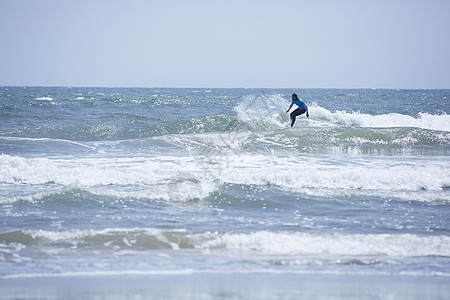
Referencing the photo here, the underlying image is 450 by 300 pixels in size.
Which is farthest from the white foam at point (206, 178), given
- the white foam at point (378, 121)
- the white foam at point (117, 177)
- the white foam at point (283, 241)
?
the white foam at point (378, 121)

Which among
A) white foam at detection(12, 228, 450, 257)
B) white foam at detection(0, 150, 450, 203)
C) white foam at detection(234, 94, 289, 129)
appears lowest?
white foam at detection(12, 228, 450, 257)

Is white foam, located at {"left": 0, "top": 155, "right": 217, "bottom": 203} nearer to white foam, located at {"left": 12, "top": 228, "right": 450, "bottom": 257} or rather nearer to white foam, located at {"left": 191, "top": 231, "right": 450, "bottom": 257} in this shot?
white foam, located at {"left": 12, "top": 228, "right": 450, "bottom": 257}

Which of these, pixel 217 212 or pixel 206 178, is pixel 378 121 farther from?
pixel 217 212

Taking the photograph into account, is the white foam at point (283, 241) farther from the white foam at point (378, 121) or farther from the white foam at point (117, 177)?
the white foam at point (378, 121)

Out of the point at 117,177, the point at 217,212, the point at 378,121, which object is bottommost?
the point at 217,212

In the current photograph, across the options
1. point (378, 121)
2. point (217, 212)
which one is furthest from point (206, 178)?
point (378, 121)

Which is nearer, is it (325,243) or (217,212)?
(325,243)

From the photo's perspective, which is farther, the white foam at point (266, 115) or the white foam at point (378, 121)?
the white foam at point (378, 121)

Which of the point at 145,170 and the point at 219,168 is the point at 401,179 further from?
the point at 145,170

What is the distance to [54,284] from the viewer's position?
4.70m

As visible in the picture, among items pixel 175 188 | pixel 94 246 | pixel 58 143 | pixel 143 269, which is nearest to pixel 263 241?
pixel 143 269

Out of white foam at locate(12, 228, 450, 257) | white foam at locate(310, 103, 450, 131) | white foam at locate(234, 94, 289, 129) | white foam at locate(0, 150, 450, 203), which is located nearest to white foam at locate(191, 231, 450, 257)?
white foam at locate(12, 228, 450, 257)

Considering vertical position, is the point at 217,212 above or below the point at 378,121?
below

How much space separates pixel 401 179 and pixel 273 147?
618cm
